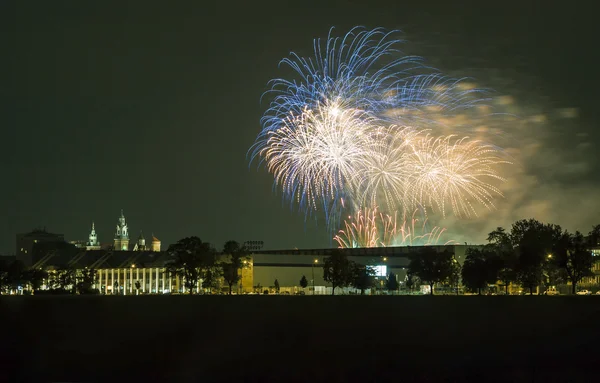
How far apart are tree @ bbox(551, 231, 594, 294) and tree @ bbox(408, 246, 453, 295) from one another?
66.5 ft

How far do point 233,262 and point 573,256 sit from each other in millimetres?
64607

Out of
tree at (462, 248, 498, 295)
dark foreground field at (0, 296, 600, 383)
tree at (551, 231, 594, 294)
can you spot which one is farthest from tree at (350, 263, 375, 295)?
dark foreground field at (0, 296, 600, 383)

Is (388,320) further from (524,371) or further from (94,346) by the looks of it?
(524,371)

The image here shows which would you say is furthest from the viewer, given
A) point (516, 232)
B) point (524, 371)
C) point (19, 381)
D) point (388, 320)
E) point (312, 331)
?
point (516, 232)

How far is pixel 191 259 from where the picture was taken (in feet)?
471

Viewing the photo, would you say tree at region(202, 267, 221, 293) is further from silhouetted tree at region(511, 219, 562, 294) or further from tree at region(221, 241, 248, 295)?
silhouetted tree at region(511, 219, 562, 294)

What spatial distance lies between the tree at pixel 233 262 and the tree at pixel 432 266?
3540cm

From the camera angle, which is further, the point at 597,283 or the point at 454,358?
the point at 597,283

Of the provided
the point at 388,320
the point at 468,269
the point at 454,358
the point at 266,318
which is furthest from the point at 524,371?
the point at 468,269

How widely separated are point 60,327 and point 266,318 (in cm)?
1449

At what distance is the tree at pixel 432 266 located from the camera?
437ft

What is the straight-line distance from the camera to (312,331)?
43125mm

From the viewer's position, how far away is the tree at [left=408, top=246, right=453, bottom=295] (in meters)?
133

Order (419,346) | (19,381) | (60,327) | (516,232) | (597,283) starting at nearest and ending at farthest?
(19,381), (419,346), (60,327), (516,232), (597,283)
